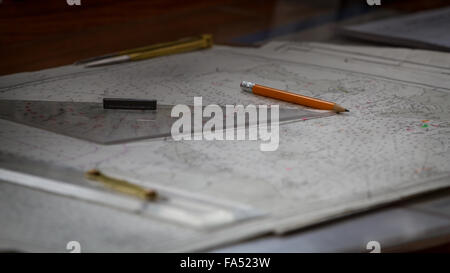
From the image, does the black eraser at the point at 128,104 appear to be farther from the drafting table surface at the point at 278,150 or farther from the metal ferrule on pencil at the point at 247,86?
the metal ferrule on pencil at the point at 247,86

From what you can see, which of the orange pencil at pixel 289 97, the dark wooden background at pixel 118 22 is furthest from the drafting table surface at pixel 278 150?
the dark wooden background at pixel 118 22

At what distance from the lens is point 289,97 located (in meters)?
0.93

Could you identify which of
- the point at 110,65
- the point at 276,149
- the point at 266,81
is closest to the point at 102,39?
the point at 110,65

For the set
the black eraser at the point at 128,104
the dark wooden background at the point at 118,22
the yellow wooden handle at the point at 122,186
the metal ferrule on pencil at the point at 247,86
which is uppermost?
the dark wooden background at the point at 118,22

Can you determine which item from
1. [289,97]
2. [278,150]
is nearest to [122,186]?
[278,150]

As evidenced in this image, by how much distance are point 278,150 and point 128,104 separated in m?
0.27

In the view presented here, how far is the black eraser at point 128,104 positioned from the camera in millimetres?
880

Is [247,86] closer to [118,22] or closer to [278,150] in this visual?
[278,150]

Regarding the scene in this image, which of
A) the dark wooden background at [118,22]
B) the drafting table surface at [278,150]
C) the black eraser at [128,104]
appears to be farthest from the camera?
the dark wooden background at [118,22]

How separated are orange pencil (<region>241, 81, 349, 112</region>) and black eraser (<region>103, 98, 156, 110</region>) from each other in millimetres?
185

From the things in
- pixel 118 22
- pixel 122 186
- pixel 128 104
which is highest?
pixel 118 22

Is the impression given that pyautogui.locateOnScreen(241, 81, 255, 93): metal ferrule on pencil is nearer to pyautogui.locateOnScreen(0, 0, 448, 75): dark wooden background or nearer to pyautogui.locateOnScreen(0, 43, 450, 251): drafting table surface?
pyautogui.locateOnScreen(0, 43, 450, 251): drafting table surface

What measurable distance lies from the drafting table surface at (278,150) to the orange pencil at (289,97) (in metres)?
0.02

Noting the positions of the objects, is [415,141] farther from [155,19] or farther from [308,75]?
[155,19]
